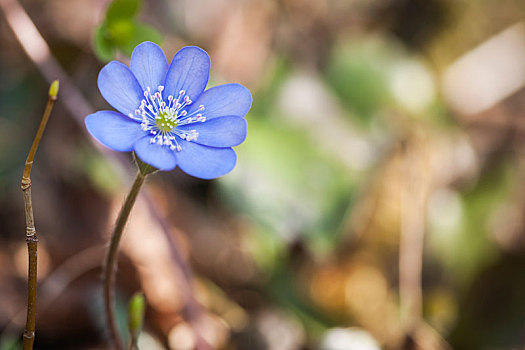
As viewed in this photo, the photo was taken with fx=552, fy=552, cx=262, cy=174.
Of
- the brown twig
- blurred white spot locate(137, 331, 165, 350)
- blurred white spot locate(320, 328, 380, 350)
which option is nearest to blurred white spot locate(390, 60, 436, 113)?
blurred white spot locate(320, 328, 380, 350)

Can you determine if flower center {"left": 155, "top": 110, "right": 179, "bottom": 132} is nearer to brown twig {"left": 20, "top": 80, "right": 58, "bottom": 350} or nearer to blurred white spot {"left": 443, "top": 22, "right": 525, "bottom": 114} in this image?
brown twig {"left": 20, "top": 80, "right": 58, "bottom": 350}

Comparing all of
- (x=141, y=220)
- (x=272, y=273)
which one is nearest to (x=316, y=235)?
(x=272, y=273)

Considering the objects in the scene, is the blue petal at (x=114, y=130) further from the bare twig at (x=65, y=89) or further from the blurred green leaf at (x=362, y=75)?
the blurred green leaf at (x=362, y=75)

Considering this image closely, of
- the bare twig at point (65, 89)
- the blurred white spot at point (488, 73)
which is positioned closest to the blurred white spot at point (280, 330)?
the bare twig at point (65, 89)

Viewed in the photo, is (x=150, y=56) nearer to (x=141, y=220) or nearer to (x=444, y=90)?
(x=141, y=220)

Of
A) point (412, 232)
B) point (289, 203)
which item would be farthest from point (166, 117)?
point (412, 232)
